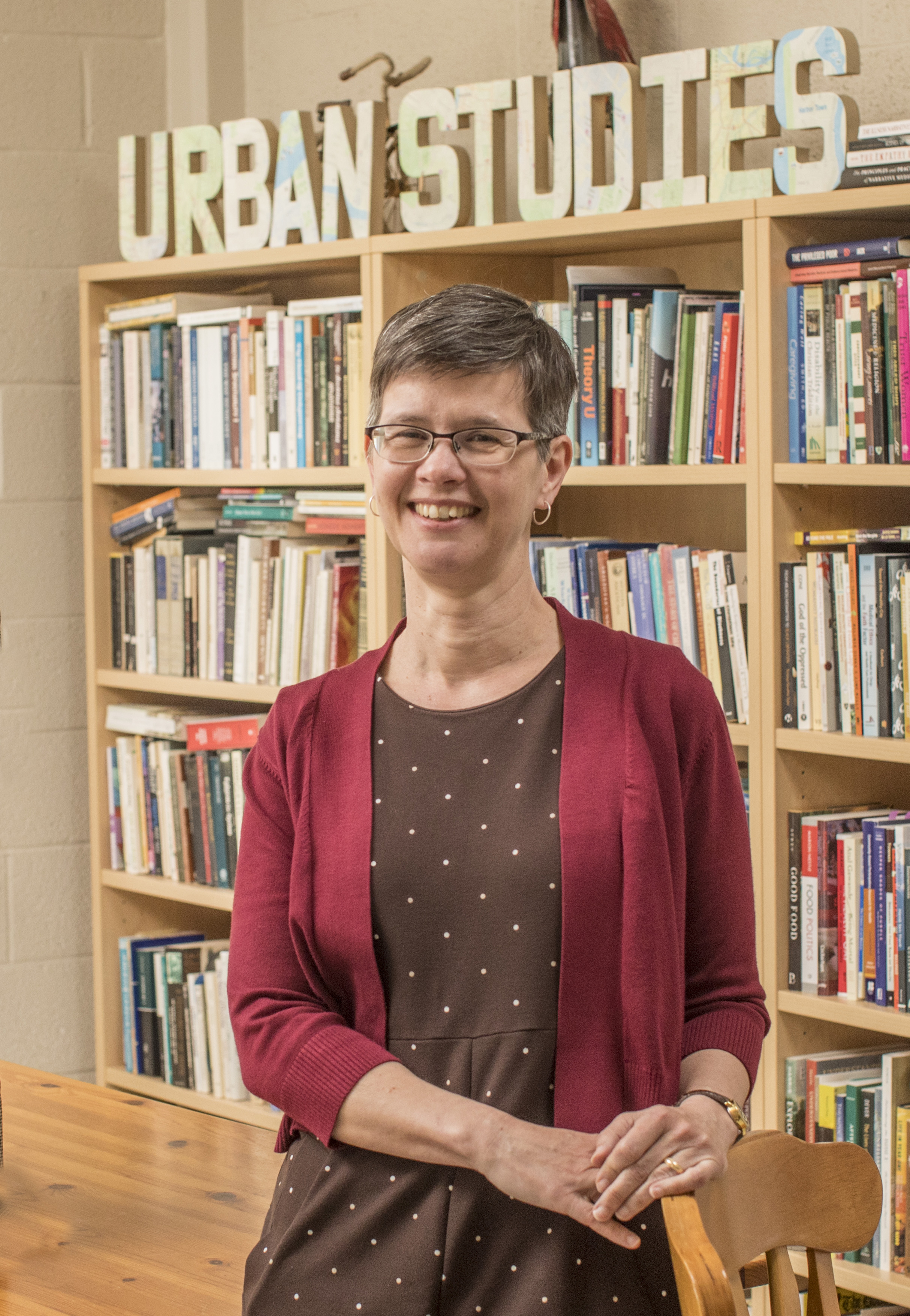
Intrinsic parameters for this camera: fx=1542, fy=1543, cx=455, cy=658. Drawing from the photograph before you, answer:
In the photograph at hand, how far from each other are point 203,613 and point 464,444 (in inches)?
74.7

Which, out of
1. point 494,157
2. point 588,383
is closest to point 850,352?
point 588,383

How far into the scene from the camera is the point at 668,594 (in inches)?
95.4

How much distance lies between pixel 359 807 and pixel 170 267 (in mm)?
2023

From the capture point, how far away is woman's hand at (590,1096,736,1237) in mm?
1076

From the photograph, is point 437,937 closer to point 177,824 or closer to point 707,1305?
point 707,1305

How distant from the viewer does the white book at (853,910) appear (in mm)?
2229

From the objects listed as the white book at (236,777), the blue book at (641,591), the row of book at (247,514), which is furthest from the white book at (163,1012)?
the blue book at (641,591)

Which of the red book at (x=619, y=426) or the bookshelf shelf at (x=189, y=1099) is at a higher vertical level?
the red book at (x=619, y=426)

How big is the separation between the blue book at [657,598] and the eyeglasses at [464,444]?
3.97 ft

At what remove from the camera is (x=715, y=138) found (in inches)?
91.5

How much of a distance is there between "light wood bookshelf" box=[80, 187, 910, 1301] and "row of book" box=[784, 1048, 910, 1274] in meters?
0.03

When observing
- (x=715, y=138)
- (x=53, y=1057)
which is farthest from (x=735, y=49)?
(x=53, y=1057)

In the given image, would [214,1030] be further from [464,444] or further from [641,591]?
[464,444]

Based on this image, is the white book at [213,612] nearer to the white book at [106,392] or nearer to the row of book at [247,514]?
the row of book at [247,514]
